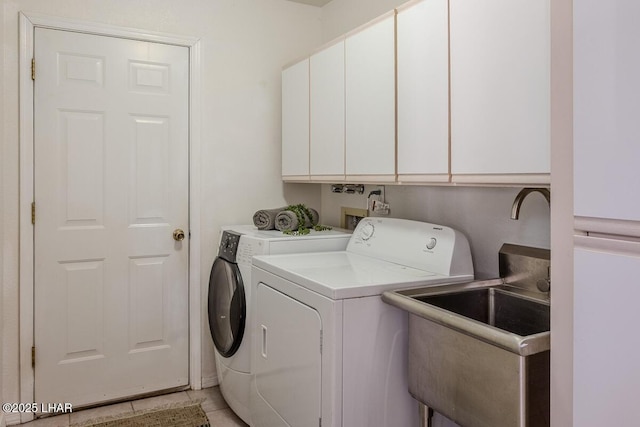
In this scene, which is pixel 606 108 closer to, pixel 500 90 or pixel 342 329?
pixel 500 90

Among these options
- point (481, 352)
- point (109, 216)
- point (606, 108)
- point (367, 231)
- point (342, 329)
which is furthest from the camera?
point (109, 216)

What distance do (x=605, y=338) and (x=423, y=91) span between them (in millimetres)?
1163

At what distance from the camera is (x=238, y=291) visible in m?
2.38

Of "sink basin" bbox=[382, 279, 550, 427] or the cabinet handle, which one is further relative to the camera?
the cabinet handle

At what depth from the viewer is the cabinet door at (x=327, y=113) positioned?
231cm

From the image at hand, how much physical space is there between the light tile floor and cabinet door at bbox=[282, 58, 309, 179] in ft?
4.70

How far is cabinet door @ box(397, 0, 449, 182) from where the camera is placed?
165cm

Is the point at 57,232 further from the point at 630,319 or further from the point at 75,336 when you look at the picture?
the point at 630,319

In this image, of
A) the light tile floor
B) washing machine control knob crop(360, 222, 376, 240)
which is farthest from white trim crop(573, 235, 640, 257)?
the light tile floor

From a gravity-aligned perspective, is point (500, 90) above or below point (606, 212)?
above

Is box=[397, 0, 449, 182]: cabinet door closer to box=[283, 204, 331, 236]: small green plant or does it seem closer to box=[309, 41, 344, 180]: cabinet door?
box=[309, 41, 344, 180]: cabinet door

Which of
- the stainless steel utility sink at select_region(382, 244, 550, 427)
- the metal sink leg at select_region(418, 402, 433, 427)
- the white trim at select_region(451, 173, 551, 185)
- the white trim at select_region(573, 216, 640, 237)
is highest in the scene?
the white trim at select_region(451, 173, 551, 185)

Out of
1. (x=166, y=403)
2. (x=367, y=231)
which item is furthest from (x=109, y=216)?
(x=367, y=231)

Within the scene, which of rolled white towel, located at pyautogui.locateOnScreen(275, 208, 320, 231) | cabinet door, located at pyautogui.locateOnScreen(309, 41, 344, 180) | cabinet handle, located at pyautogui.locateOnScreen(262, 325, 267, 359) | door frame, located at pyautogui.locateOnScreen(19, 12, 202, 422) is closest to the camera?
cabinet handle, located at pyautogui.locateOnScreen(262, 325, 267, 359)
